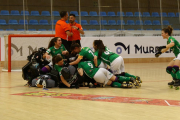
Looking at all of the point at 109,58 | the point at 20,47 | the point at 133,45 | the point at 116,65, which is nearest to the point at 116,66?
the point at 116,65

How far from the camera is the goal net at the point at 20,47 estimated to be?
37.6 feet

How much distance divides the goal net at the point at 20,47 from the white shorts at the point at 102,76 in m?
5.26

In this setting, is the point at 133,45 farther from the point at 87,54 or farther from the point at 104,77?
the point at 104,77

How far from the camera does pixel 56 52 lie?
743 centimetres

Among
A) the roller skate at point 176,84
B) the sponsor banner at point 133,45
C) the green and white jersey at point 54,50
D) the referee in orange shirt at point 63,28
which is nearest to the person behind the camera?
the roller skate at point 176,84

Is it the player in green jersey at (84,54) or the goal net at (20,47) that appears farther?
the goal net at (20,47)

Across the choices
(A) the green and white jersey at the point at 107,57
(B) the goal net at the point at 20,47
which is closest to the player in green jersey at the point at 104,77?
(A) the green and white jersey at the point at 107,57

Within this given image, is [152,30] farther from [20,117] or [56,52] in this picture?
[20,117]

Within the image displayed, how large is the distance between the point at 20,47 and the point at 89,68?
18.6 ft

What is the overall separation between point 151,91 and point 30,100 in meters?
2.45

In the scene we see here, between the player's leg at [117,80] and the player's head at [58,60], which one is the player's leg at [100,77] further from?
the player's head at [58,60]

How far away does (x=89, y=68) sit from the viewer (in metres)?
6.59

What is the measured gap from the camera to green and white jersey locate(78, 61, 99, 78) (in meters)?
6.56

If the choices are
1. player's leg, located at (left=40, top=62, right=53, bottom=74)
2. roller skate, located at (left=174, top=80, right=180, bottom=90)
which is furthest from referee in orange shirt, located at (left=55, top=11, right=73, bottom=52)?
roller skate, located at (left=174, top=80, right=180, bottom=90)
